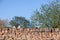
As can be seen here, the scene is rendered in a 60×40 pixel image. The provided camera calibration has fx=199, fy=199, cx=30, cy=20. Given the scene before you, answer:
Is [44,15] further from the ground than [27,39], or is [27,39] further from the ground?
[44,15]

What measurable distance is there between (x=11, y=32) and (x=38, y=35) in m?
1.28

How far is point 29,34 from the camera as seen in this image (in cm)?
936

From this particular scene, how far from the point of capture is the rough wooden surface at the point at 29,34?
934cm

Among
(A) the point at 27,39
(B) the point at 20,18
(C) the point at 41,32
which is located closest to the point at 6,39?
(A) the point at 27,39

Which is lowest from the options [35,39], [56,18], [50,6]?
[35,39]

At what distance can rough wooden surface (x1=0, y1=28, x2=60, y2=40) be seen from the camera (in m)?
9.34

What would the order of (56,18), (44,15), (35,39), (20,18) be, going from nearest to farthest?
(35,39) → (56,18) → (44,15) → (20,18)

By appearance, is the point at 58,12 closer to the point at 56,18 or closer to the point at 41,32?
the point at 56,18

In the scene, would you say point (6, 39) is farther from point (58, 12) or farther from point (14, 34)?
point (58, 12)

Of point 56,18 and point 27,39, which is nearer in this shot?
point 27,39

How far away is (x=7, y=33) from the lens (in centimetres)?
938

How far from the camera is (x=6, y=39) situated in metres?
9.38

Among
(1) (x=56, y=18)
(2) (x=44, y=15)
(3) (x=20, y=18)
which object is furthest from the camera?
(3) (x=20, y=18)

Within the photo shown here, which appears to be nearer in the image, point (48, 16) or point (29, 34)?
point (29, 34)
